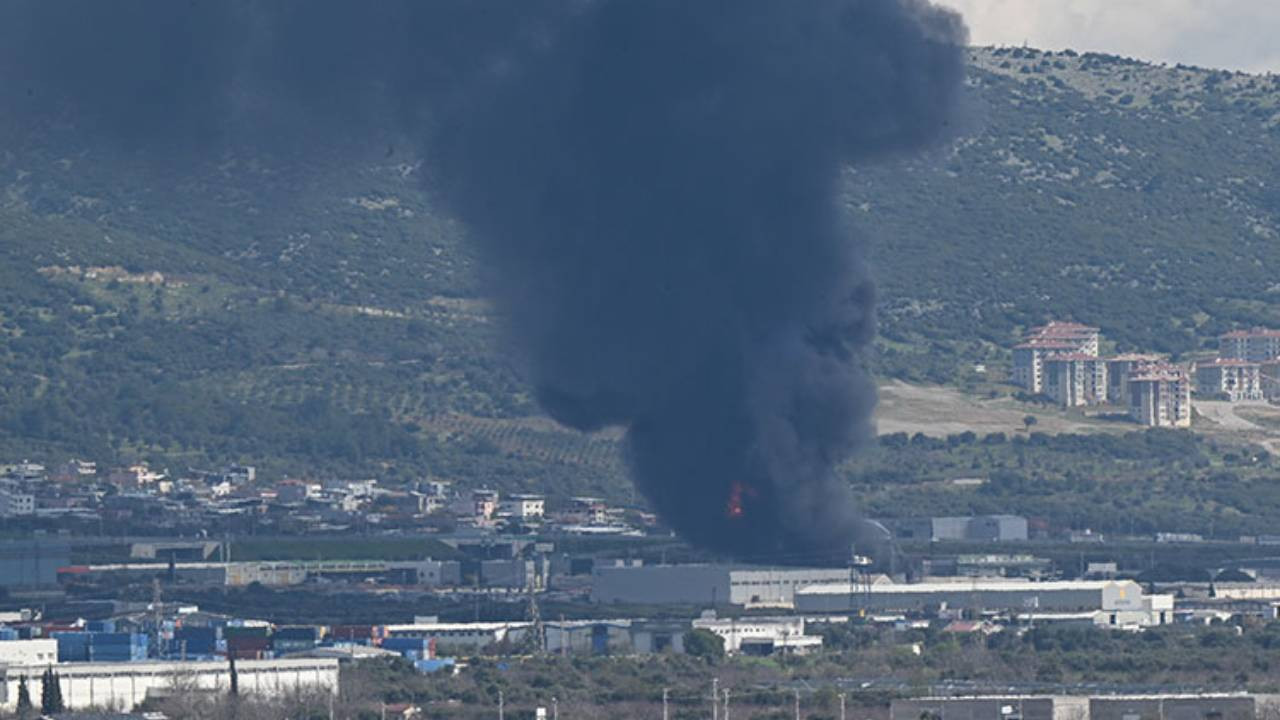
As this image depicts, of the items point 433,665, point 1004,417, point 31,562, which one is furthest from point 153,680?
point 1004,417

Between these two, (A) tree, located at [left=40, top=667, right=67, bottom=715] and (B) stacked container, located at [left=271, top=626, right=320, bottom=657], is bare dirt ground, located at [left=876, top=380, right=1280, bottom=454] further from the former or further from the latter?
(A) tree, located at [left=40, top=667, right=67, bottom=715]

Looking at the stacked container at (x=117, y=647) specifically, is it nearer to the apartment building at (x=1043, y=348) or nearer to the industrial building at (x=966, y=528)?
the industrial building at (x=966, y=528)

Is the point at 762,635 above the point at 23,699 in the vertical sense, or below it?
above

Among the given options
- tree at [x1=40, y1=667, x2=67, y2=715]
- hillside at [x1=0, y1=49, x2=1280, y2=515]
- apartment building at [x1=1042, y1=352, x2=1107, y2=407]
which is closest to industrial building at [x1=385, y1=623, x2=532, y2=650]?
tree at [x1=40, y1=667, x2=67, y2=715]

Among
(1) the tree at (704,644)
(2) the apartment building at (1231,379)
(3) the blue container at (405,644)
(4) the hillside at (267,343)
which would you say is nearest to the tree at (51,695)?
(3) the blue container at (405,644)

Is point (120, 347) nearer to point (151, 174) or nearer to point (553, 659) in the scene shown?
point (151, 174)

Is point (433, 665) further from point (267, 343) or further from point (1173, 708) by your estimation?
Result: point (267, 343)
